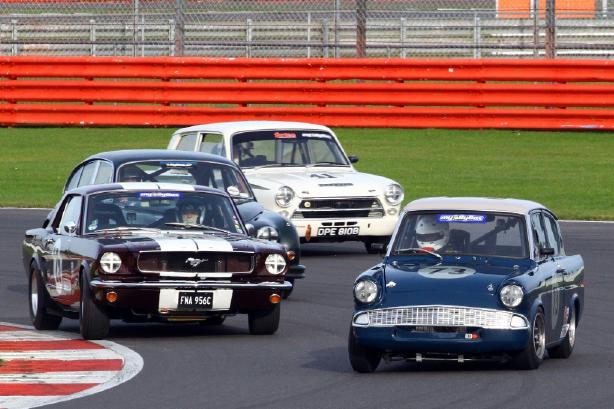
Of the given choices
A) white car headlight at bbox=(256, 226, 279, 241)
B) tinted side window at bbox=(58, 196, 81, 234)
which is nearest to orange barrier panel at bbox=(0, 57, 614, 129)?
white car headlight at bbox=(256, 226, 279, 241)

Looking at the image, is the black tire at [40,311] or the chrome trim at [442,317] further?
the black tire at [40,311]

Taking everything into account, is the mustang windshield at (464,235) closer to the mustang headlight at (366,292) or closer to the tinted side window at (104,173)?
the mustang headlight at (366,292)

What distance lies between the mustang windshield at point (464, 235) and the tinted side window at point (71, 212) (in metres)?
3.00

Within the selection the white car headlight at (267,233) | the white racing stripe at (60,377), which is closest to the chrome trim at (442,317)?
the white racing stripe at (60,377)

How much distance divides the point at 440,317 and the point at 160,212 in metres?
3.42

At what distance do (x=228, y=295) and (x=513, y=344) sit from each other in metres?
2.59

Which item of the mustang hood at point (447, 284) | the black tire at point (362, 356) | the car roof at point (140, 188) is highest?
the car roof at point (140, 188)

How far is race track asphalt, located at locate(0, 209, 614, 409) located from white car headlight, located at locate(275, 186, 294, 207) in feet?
9.28

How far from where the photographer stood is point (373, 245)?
63.3 ft

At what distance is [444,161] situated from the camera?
27859 mm

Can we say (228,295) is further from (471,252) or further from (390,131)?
(390,131)

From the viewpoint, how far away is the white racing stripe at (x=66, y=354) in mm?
11500

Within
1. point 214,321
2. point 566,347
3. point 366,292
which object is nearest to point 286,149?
point 214,321

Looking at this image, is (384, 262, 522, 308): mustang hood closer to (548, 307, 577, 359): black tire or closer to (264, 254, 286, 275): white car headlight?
(548, 307, 577, 359): black tire
